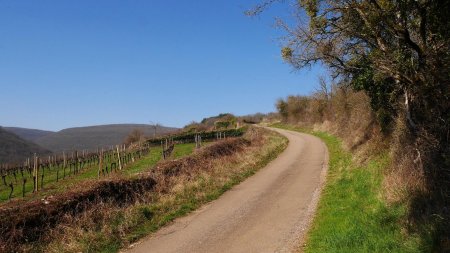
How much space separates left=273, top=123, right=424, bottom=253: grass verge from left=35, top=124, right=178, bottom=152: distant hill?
306 ft

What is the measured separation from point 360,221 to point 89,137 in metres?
118

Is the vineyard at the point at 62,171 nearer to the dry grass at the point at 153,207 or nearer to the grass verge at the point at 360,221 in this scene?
the dry grass at the point at 153,207

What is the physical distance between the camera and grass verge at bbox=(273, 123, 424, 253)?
28.9 feet

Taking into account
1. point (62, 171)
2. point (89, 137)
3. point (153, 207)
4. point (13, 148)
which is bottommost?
point (62, 171)

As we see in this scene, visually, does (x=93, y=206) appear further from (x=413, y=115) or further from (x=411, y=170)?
(x=413, y=115)

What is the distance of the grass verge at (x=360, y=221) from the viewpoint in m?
8.81

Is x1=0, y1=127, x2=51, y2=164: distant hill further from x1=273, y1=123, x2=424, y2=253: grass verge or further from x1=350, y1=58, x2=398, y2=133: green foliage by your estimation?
x1=273, y1=123, x2=424, y2=253: grass verge

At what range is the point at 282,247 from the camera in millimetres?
10531

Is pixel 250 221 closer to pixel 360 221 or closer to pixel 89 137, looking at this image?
pixel 360 221

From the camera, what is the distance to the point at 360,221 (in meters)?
10.8

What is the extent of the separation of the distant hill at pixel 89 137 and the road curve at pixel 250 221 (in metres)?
89.8

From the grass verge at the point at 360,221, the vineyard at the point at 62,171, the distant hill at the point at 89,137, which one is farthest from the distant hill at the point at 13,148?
the grass verge at the point at 360,221

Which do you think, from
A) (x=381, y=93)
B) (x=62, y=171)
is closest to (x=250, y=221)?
Result: (x=381, y=93)

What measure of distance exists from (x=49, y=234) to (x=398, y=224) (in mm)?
8705
